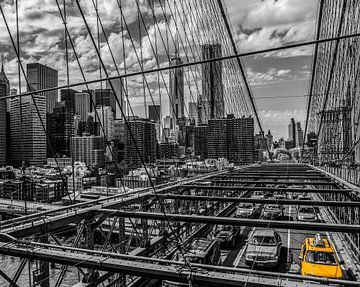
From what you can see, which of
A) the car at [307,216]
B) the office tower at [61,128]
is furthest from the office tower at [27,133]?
the car at [307,216]

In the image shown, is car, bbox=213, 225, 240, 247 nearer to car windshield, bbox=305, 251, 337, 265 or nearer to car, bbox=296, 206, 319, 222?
car, bbox=296, 206, 319, 222

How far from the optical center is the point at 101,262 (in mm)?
2328

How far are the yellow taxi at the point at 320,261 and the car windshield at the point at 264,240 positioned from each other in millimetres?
1293

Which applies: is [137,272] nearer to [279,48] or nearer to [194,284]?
[194,284]

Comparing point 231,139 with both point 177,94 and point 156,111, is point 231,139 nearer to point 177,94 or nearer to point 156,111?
point 177,94

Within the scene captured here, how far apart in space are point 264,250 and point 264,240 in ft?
1.95

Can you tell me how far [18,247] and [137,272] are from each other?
1.22 m

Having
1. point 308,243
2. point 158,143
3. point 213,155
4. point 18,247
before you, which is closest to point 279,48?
point 18,247

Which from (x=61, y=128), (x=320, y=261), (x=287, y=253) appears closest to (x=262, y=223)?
(x=320, y=261)

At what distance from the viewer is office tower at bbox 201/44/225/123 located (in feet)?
58.0

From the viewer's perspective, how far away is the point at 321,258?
817 centimetres

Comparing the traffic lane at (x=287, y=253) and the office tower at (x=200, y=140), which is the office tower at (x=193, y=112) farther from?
the traffic lane at (x=287, y=253)

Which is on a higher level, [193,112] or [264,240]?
[193,112]

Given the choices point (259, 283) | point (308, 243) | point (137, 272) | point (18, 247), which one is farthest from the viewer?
point (308, 243)
